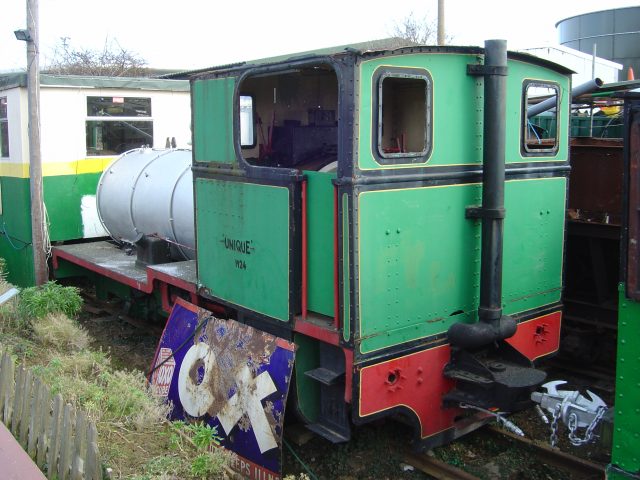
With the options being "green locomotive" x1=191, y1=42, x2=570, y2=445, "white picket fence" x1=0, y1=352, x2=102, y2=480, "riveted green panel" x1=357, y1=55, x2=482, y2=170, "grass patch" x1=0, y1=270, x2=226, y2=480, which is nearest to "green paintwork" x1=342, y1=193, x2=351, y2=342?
"green locomotive" x1=191, y1=42, x2=570, y2=445

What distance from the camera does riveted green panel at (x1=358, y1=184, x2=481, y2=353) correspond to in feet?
15.4

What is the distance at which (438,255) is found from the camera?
16.8ft

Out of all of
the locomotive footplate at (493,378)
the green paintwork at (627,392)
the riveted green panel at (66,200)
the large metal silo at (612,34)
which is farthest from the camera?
the large metal silo at (612,34)

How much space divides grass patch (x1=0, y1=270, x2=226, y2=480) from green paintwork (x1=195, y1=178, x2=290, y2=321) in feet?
3.49

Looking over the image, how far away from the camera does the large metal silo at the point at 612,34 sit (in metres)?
27.8

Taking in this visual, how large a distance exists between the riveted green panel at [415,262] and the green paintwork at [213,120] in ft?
5.26

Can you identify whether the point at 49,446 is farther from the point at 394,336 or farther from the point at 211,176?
the point at 211,176

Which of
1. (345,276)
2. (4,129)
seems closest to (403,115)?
(345,276)

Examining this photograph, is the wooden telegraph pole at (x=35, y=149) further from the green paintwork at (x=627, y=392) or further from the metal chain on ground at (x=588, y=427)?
the green paintwork at (x=627, y=392)

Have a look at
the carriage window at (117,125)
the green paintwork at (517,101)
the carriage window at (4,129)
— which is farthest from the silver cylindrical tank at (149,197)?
the green paintwork at (517,101)

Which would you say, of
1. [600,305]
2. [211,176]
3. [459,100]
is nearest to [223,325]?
[211,176]

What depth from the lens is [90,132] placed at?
9969 mm

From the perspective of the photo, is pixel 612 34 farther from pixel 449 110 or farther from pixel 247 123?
pixel 449 110

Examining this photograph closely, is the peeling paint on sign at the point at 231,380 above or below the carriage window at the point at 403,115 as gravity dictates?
below
